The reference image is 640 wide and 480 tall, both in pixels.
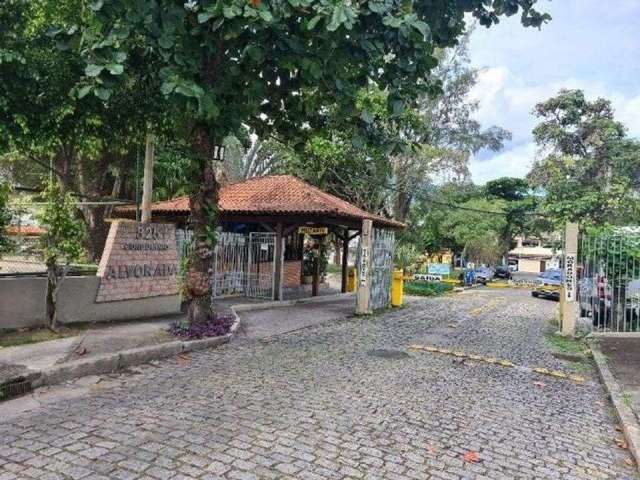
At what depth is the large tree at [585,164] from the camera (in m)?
24.2

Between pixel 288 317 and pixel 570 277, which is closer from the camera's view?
pixel 570 277

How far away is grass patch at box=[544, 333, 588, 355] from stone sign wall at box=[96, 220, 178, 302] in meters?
7.93

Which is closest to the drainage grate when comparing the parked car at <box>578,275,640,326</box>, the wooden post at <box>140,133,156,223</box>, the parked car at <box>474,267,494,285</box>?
the wooden post at <box>140,133,156,223</box>

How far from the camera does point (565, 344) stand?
36.3 ft

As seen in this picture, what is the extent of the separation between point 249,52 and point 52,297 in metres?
5.07

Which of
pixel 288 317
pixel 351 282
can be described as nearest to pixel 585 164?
pixel 351 282

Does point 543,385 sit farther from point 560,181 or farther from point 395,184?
point 395,184

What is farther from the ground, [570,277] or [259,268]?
[570,277]

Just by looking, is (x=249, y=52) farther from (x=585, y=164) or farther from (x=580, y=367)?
(x=585, y=164)

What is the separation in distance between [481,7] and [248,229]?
39.7ft

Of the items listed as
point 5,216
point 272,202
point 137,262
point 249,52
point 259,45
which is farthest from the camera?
point 272,202

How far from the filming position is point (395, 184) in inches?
1184

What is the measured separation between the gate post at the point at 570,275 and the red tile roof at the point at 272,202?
6.16 meters

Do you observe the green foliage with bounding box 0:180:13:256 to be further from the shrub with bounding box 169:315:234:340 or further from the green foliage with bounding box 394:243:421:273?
the green foliage with bounding box 394:243:421:273
